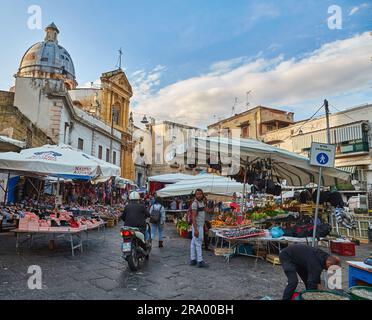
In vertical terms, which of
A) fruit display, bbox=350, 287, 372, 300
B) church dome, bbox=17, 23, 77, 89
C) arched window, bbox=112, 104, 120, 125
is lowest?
fruit display, bbox=350, 287, 372, 300

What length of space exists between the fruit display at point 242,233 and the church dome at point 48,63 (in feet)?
115

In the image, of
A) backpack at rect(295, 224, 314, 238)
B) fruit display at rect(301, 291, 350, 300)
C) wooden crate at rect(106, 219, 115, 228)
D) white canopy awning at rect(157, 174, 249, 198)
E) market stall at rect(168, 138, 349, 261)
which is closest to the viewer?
fruit display at rect(301, 291, 350, 300)

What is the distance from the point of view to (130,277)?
17.6 feet

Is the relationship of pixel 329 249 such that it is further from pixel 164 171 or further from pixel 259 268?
pixel 164 171

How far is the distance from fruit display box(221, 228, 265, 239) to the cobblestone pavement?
598mm

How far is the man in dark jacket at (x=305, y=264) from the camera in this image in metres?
3.62

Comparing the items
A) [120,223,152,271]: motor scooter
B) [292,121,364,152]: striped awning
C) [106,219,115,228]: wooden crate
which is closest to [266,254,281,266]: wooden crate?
[120,223,152,271]: motor scooter

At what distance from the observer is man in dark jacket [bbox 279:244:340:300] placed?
11.9 ft

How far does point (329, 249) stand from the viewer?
27.6ft

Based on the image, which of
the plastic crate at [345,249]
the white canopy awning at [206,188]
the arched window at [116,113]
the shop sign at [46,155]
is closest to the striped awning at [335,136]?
the white canopy awning at [206,188]

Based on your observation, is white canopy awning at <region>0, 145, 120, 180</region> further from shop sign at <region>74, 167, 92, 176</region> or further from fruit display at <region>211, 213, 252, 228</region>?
fruit display at <region>211, 213, 252, 228</region>

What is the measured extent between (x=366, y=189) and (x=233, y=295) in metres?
21.1
